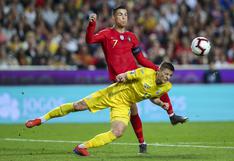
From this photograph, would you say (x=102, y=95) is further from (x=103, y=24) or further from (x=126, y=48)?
(x=103, y=24)

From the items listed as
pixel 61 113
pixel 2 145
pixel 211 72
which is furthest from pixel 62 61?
pixel 61 113

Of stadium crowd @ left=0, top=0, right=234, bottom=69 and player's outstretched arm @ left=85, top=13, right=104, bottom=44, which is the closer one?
player's outstretched arm @ left=85, top=13, right=104, bottom=44

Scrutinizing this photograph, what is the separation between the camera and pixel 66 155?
11508mm

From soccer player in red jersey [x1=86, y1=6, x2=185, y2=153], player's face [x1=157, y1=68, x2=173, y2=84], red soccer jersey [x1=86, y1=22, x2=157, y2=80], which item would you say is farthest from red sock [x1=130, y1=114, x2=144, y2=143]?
player's face [x1=157, y1=68, x2=173, y2=84]

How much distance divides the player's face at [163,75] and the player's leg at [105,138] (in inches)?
34.2

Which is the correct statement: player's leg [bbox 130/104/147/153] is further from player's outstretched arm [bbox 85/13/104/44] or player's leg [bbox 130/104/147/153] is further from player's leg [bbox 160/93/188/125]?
player's outstretched arm [bbox 85/13/104/44]

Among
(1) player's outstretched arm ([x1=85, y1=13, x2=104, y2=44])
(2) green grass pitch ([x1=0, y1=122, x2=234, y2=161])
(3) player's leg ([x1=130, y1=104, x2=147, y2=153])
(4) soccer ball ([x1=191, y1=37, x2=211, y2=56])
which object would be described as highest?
(1) player's outstretched arm ([x1=85, y1=13, x2=104, y2=44])

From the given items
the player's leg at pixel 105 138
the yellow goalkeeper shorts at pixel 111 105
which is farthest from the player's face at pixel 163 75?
the player's leg at pixel 105 138

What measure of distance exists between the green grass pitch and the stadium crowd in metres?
3.58

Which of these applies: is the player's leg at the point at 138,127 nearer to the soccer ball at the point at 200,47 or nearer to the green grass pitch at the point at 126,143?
the green grass pitch at the point at 126,143

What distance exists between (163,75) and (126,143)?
318 centimetres

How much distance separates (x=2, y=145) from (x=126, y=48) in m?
3.04

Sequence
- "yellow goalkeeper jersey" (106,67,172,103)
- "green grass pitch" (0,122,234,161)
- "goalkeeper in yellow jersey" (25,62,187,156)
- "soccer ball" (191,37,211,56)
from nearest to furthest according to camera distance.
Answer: "goalkeeper in yellow jersey" (25,62,187,156) → "yellow goalkeeper jersey" (106,67,172,103) → "green grass pitch" (0,122,234,161) → "soccer ball" (191,37,211,56)

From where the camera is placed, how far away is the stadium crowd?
2147 cm
